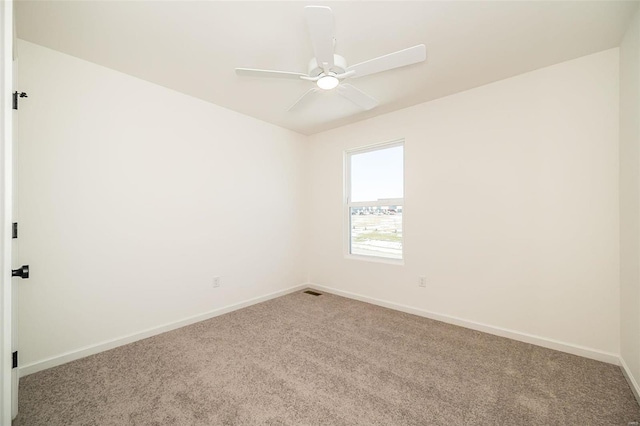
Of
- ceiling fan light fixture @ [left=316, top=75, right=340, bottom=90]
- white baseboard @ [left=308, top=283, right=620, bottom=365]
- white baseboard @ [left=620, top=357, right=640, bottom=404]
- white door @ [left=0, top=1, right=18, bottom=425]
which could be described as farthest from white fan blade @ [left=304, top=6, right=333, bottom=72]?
white baseboard @ [left=620, top=357, right=640, bottom=404]

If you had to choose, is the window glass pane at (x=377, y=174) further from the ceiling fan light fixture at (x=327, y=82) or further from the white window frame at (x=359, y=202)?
the ceiling fan light fixture at (x=327, y=82)

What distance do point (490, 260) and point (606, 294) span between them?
806mm

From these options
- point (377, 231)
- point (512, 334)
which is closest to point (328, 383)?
point (512, 334)

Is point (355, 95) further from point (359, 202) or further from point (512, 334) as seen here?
point (512, 334)

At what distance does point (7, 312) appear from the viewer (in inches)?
45.3

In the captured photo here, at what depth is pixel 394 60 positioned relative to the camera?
5.77 feet

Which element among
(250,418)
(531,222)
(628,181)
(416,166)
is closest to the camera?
(250,418)

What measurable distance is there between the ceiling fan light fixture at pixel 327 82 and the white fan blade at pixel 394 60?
147 millimetres

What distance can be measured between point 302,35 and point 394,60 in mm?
694

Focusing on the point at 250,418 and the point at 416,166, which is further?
the point at 416,166

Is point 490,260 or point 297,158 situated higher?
point 297,158

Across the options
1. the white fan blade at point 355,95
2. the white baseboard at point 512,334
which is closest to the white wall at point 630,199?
the white baseboard at point 512,334

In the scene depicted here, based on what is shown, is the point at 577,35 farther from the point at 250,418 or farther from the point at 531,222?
the point at 250,418

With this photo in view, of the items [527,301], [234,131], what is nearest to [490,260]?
[527,301]
